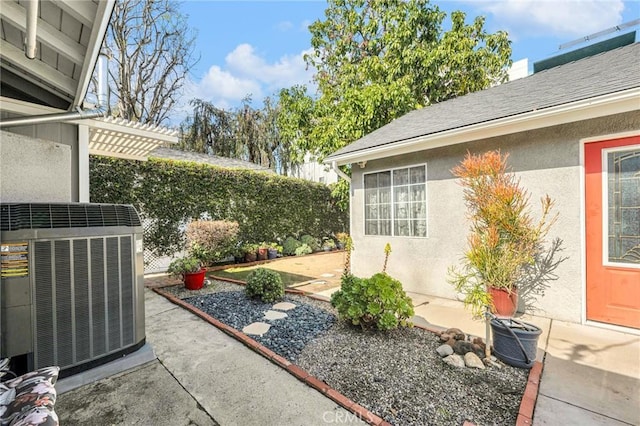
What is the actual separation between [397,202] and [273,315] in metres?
3.56

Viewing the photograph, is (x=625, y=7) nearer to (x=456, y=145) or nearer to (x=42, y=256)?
(x=456, y=145)

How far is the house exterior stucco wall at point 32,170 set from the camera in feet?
10.6

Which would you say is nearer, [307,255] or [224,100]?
[307,255]

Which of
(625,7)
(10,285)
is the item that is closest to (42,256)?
(10,285)

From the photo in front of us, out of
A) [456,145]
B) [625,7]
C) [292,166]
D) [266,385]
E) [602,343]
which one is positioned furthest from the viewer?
[292,166]

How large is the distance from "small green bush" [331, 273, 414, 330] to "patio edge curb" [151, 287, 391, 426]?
3.53ft

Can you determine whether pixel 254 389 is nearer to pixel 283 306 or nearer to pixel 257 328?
pixel 257 328

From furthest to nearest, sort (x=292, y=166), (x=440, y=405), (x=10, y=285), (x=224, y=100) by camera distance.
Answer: (x=292, y=166) → (x=224, y=100) → (x=440, y=405) → (x=10, y=285)

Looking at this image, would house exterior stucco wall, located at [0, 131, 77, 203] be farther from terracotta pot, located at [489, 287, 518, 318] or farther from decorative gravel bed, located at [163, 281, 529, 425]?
terracotta pot, located at [489, 287, 518, 318]

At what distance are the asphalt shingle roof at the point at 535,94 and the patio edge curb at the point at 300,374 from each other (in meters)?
4.53

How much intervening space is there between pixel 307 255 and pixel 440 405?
9040mm

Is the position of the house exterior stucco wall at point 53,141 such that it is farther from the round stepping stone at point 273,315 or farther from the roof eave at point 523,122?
the roof eave at point 523,122

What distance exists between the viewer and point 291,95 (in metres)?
11.1

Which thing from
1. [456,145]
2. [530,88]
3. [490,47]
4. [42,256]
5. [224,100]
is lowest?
[42,256]
